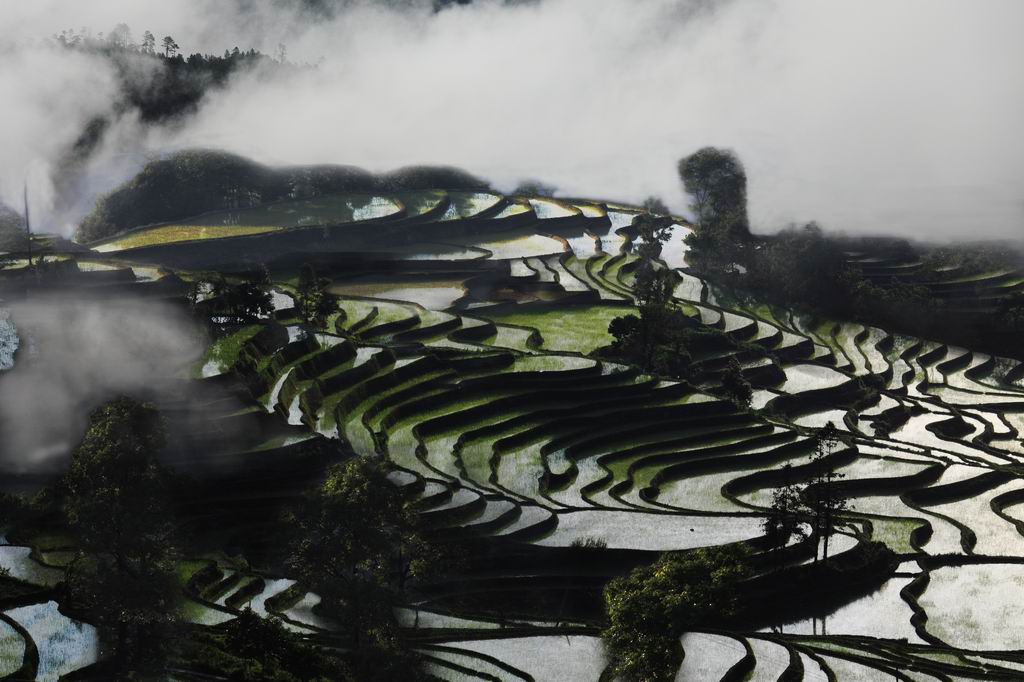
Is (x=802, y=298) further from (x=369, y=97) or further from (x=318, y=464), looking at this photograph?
(x=369, y=97)

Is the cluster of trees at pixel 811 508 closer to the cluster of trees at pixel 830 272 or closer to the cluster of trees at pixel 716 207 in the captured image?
the cluster of trees at pixel 830 272

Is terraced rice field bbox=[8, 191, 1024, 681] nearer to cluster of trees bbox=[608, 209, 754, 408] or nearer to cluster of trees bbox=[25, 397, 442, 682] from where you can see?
cluster of trees bbox=[608, 209, 754, 408]

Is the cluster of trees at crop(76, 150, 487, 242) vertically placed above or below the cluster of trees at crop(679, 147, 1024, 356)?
above

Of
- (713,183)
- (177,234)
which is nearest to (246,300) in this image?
(177,234)

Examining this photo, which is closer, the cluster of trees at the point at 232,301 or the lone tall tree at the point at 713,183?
the cluster of trees at the point at 232,301

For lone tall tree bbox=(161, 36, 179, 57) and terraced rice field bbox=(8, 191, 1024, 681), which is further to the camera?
lone tall tree bbox=(161, 36, 179, 57)

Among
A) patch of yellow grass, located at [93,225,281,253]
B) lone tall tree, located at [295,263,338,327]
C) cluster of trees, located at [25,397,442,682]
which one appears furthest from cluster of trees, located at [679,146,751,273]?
cluster of trees, located at [25,397,442,682]

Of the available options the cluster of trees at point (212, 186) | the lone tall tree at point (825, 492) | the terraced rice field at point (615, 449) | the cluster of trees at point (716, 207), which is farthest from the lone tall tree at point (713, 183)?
the lone tall tree at point (825, 492)
